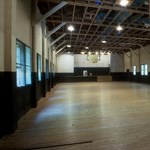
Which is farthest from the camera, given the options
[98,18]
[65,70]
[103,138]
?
[65,70]

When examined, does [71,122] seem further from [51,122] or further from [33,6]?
[33,6]

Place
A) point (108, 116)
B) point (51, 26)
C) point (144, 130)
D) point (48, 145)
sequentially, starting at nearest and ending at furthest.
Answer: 1. point (48, 145)
2. point (144, 130)
3. point (108, 116)
4. point (51, 26)

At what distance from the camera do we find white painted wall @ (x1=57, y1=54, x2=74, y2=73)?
2234 cm

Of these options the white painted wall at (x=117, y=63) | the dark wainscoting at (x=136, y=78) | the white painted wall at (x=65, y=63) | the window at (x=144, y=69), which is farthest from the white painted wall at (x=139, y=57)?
the white painted wall at (x=65, y=63)

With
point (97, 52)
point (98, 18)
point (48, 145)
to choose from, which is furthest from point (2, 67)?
point (97, 52)

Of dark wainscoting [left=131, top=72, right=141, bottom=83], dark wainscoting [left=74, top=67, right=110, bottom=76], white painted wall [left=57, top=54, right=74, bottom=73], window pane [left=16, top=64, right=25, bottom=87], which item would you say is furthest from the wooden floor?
dark wainscoting [left=74, top=67, right=110, bottom=76]

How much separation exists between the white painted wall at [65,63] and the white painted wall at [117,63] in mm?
6117

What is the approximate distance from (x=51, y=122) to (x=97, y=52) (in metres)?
20.5

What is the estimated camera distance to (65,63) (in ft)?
74.1

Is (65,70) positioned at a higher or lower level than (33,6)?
lower

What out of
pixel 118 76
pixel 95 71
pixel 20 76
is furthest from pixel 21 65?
pixel 118 76

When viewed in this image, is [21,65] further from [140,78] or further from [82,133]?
[140,78]

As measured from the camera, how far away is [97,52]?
78.0 feet

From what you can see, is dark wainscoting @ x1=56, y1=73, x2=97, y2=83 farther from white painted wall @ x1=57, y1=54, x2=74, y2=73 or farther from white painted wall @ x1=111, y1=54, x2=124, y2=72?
white painted wall @ x1=111, y1=54, x2=124, y2=72
